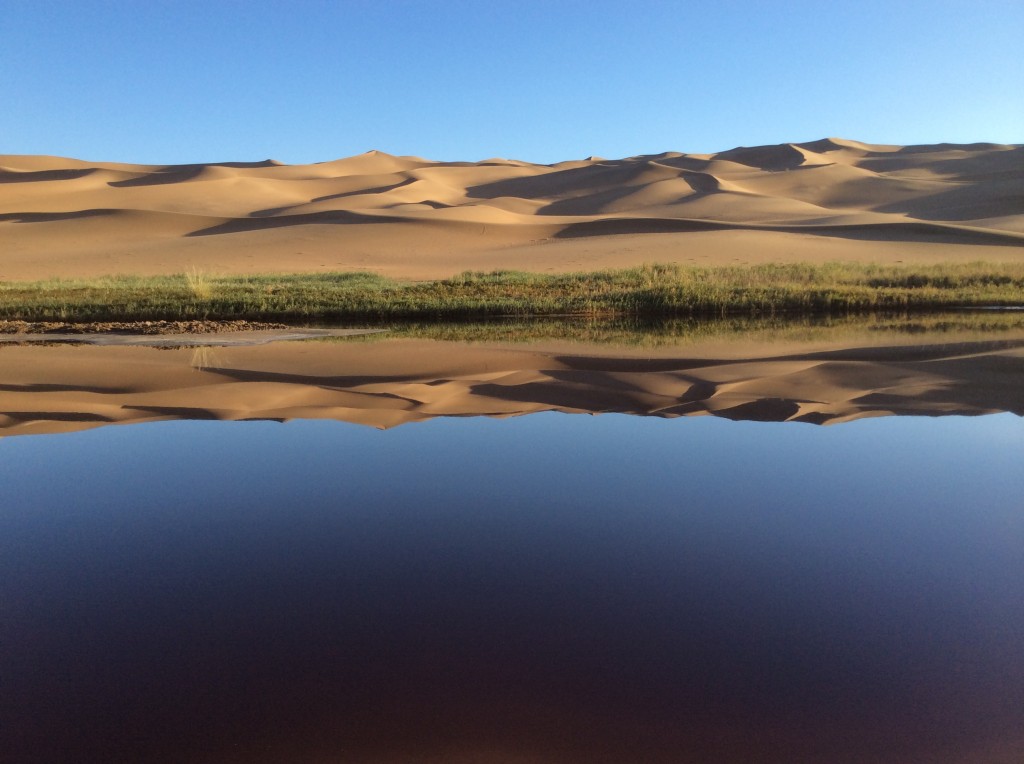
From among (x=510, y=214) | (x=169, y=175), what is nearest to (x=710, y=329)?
(x=510, y=214)

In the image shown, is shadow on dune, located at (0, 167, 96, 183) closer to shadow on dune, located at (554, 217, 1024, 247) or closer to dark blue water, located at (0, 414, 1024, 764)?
shadow on dune, located at (554, 217, 1024, 247)

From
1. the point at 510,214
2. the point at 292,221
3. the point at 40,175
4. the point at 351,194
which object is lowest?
the point at 292,221

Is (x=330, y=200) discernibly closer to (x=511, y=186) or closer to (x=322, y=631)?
(x=511, y=186)

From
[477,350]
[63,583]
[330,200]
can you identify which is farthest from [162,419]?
[330,200]

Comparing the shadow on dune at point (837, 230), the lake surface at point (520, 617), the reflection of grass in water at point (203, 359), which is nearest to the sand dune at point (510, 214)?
the shadow on dune at point (837, 230)

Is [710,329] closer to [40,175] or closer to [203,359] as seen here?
[203,359]

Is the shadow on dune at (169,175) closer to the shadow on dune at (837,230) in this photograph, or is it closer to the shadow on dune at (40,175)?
the shadow on dune at (40,175)
